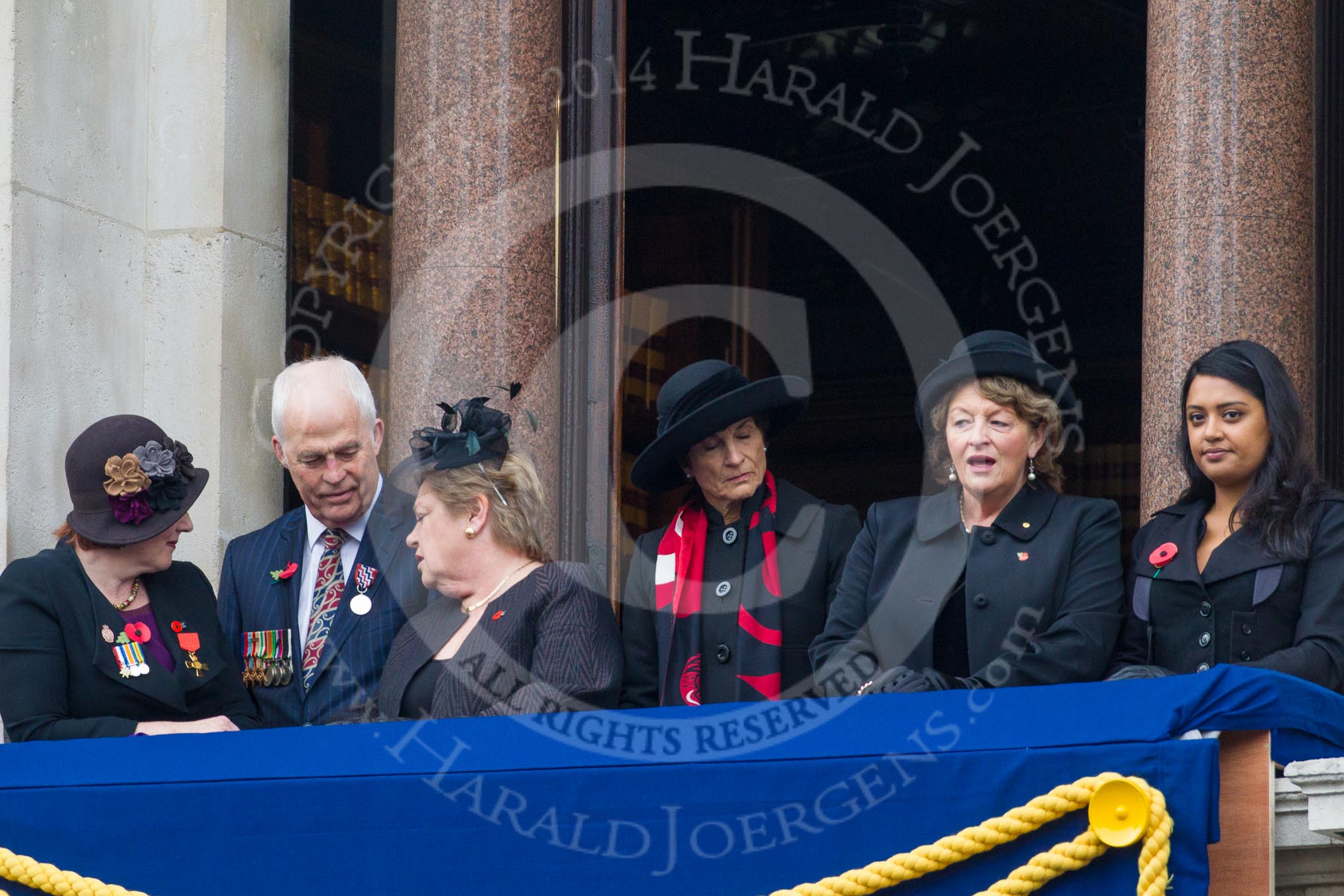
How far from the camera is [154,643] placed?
4.95m

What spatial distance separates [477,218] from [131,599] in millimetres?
2418

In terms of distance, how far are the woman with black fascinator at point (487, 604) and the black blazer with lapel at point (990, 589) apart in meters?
0.60

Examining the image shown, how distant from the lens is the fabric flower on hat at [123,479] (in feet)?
16.2

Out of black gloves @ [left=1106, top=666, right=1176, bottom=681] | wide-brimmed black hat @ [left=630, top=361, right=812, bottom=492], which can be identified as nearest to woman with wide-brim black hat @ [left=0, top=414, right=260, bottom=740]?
wide-brimmed black hat @ [left=630, top=361, right=812, bottom=492]

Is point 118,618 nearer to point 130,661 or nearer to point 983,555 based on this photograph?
point 130,661

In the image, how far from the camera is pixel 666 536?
16.2 ft

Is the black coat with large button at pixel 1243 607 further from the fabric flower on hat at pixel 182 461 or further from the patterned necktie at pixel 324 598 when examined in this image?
the fabric flower on hat at pixel 182 461

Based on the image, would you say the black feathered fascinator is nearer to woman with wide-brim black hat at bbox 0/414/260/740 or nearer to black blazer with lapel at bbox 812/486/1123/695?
woman with wide-brim black hat at bbox 0/414/260/740

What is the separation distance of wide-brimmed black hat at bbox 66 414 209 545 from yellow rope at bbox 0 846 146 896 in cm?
97

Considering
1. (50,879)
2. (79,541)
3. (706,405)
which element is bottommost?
(50,879)

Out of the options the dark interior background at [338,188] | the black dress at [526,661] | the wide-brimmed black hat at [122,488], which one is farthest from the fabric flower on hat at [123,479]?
the dark interior background at [338,188]

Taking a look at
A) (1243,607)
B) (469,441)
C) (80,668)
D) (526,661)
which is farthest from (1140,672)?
(80,668)

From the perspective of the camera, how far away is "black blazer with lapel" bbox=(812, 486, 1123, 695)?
4.27 m

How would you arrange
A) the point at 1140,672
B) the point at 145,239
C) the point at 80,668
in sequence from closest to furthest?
the point at 1140,672
the point at 80,668
the point at 145,239
